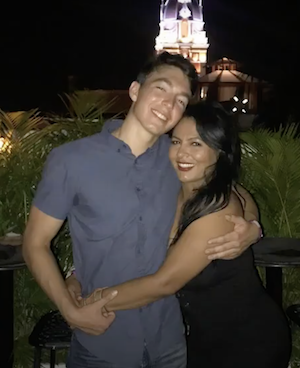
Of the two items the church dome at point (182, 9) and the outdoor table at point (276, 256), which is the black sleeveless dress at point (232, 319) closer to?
the outdoor table at point (276, 256)

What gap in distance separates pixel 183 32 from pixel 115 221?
3410 centimetres

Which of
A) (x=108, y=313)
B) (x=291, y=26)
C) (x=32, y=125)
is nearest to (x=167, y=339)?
(x=108, y=313)

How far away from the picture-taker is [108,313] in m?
1.88

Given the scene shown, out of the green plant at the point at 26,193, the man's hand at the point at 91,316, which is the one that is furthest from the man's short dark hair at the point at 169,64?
the green plant at the point at 26,193

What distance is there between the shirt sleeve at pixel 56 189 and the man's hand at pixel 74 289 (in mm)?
266

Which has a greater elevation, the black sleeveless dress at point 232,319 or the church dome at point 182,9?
the black sleeveless dress at point 232,319


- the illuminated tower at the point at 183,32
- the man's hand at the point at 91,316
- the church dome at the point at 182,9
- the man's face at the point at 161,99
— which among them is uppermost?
the man's face at the point at 161,99

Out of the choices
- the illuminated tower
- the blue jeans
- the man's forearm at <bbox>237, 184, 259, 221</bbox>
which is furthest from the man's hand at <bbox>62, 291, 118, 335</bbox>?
the illuminated tower

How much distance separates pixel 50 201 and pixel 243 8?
78.2 ft

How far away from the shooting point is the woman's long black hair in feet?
6.39

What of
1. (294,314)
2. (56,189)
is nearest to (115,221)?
(56,189)

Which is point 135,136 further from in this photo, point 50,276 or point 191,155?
point 50,276

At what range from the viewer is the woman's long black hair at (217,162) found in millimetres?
1947

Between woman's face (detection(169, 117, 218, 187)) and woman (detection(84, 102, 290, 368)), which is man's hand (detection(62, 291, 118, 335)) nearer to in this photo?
woman (detection(84, 102, 290, 368))
